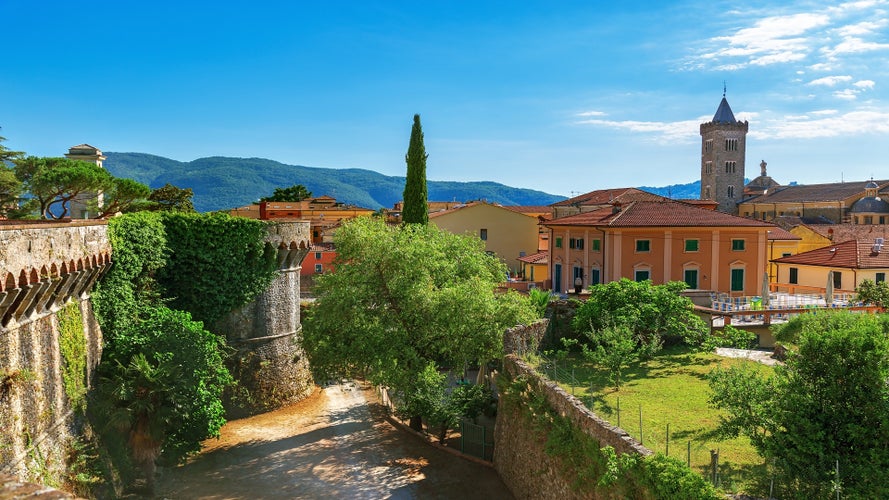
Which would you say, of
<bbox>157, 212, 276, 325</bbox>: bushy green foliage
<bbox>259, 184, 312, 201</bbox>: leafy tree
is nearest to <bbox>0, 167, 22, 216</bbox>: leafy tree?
<bbox>157, 212, 276, 325</bbox>: bushy green foliage

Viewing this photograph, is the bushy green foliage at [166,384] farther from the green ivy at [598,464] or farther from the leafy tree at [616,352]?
the leafy tree at [616,352]

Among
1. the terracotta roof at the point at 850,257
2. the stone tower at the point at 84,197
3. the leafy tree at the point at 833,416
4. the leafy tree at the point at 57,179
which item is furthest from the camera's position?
the terracotta roof at the point at 850,257

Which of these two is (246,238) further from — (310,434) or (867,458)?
(867,458)

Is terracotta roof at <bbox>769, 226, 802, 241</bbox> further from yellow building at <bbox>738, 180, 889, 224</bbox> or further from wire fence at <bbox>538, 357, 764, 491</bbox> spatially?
yellow building at <bbox>738, 180, 889, 224</bbox>

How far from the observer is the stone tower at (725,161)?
125 metres

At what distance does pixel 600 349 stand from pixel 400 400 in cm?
868

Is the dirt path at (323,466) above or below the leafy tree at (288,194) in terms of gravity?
below

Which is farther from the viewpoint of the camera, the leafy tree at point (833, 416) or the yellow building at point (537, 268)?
the yellow building at point (537, 268)

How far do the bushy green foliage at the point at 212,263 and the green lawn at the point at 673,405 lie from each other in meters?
12.8

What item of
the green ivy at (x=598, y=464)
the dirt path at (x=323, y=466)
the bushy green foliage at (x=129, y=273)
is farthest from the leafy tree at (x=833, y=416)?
the bushy green foliage at (x=129, y=273)

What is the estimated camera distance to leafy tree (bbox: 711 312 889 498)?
1192cm

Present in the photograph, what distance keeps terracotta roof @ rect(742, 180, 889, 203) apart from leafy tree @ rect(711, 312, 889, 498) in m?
106

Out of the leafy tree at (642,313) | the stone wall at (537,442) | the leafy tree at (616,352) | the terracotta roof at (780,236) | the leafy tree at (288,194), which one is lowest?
the stone wall at (537,442)

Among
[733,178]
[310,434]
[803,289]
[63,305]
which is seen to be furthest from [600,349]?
[733,178]
